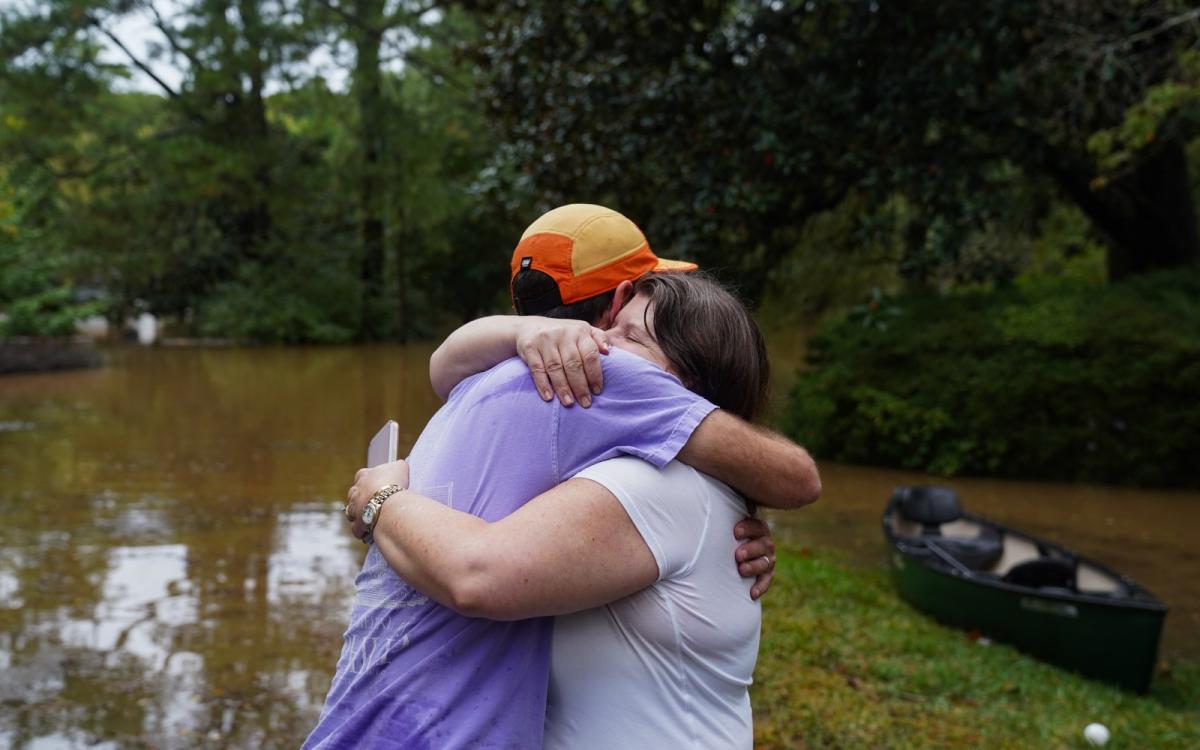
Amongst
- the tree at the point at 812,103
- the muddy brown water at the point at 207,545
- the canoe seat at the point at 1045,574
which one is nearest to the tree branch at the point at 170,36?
the muddy brown water at the point at 207,545

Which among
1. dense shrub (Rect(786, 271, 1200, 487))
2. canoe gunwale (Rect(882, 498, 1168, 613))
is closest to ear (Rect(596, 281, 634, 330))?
canoe gunwale (Rect(882, 498, 1168, 613))

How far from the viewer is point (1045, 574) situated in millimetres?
8836

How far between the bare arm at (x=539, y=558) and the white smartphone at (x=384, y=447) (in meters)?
0.39

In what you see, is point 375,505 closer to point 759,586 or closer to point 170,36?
point 759,586

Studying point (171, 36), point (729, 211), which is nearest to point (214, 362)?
point (171, 36)

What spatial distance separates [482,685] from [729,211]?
32.1 ft

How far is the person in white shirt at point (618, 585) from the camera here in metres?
1.79

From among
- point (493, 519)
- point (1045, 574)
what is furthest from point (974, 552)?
point (493, 519)

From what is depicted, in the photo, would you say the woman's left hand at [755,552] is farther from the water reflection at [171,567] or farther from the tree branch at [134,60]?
the tree branch at [134,60]

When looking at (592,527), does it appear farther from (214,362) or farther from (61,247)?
(61,247)

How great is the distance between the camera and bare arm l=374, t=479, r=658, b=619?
5.82 feet

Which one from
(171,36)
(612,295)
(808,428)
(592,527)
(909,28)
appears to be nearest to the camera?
(592,527)

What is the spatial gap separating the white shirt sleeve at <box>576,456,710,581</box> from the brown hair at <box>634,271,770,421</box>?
0.25m

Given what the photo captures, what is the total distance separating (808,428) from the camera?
1691 cm
